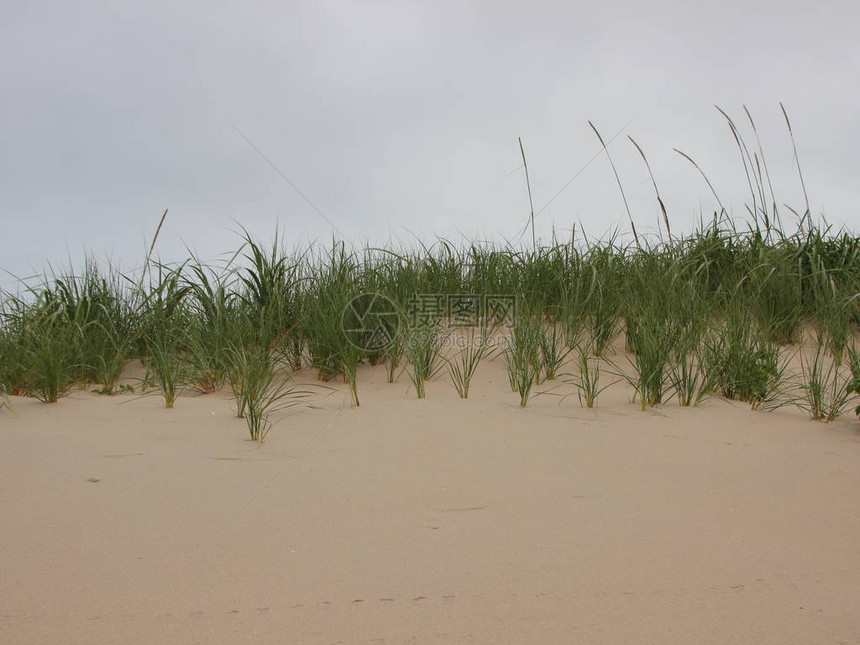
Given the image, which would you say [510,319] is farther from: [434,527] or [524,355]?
[434,527]

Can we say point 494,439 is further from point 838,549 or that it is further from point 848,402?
point 848,402

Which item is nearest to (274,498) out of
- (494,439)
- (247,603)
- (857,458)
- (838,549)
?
(247,603)

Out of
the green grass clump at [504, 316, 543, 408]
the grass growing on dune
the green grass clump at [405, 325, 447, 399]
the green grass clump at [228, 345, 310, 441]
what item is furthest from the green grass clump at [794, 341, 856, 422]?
the green grass clump at [228, 345, 310, 441]

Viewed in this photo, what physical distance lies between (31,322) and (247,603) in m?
3.59

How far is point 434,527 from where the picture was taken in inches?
83.0

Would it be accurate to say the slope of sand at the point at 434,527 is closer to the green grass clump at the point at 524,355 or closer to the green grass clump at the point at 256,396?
the green grass clump at the point at 256,396

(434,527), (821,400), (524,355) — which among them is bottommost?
(434,527)

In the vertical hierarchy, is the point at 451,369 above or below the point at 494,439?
above

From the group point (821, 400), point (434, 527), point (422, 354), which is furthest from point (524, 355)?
point (434, 527)

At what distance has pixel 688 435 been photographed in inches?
120

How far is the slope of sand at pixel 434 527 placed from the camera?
161 cm

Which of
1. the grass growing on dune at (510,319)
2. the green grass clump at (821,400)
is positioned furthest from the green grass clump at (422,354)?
the green grass clump at (821,400)

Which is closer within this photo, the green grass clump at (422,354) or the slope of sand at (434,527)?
the slope of sand at (434,527)

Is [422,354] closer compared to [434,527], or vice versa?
[434,527]
